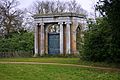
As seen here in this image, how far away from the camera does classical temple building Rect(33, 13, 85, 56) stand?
49.6 metres

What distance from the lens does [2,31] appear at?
65.1 m

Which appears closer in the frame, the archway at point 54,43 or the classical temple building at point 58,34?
the classical temple building at point 58,34

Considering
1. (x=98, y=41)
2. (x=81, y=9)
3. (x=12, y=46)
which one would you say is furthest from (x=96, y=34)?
(x=81, y=9)

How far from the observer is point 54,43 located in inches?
2035

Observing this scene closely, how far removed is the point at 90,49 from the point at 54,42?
1946 cm

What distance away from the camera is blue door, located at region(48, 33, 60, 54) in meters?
51.3

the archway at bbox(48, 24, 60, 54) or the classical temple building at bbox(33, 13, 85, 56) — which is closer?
the classical temple building at bbox(33, 13, 85, 56)

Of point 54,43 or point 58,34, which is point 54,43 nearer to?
point 54,43

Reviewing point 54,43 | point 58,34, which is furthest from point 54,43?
point 58,34

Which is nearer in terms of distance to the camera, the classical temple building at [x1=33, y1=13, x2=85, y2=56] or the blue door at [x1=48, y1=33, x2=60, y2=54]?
the classical temple building at [x1=33, y1=13, x2=85, y2=56]

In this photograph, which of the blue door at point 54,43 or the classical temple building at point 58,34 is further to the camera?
the blue door at point 54,43

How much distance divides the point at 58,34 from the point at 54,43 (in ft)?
5.27

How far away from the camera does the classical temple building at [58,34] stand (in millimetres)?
49594

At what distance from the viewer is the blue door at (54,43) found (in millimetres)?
51266
